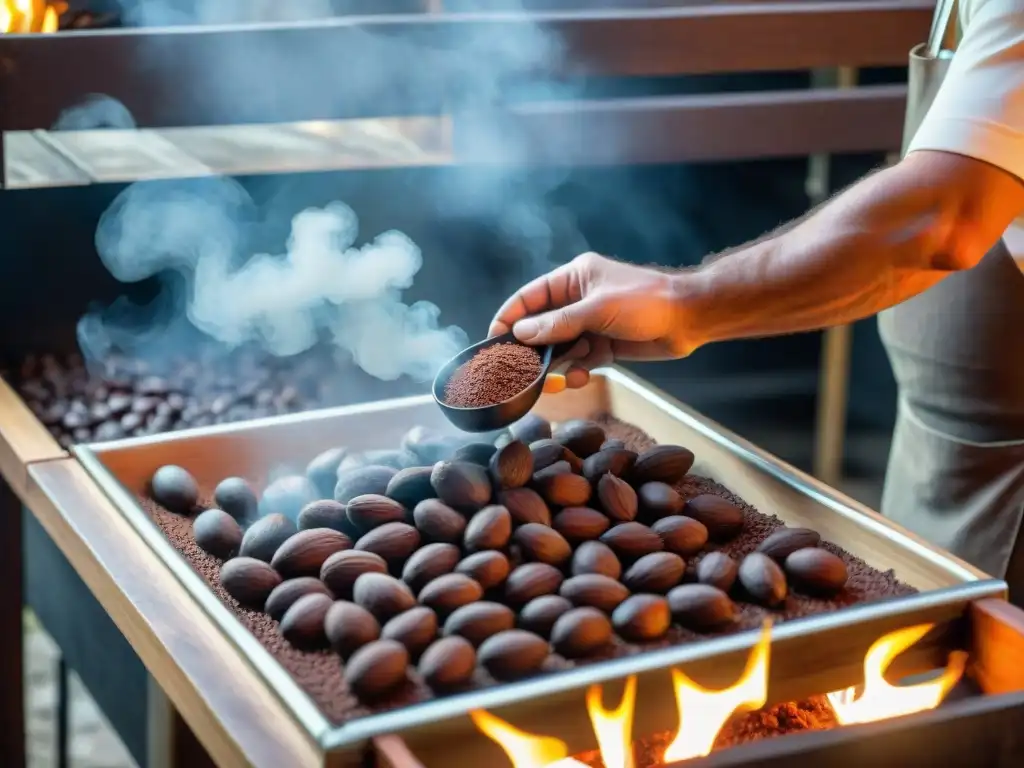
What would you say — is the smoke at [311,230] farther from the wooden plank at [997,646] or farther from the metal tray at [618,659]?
the wooden plank at [997,646]

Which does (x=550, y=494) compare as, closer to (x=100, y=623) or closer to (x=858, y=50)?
(x=100, y=623)

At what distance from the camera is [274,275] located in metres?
2.45

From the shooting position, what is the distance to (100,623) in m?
2.01

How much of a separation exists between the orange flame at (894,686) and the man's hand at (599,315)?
0.48 metres

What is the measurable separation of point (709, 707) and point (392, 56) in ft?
5.01

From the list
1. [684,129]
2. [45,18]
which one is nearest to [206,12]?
[45,18]

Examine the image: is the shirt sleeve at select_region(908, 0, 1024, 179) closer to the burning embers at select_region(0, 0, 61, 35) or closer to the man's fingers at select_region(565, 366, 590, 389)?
the man's fingers at select_region(565, 366, 590, 389)

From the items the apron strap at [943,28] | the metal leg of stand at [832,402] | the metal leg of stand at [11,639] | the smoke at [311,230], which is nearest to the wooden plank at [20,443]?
the metal leg of stand at [11,639]

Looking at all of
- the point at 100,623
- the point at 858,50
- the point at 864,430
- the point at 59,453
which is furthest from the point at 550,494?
the point at 864,430

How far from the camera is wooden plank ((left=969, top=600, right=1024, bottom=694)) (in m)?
1.20

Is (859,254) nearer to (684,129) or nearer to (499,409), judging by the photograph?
(499,409)

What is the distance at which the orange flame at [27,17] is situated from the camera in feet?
7.45

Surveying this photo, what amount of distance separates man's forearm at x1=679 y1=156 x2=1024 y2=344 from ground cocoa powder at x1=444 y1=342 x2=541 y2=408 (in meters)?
0.21

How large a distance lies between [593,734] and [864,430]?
2874mm
